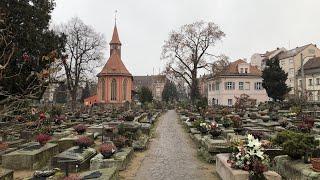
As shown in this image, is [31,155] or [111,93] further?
[111,93]

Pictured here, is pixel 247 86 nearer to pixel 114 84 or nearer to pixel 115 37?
pixel 114 84

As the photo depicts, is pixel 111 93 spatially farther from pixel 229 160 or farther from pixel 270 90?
pixel 229 160

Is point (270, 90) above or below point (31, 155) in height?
above

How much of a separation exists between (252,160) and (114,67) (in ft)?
210

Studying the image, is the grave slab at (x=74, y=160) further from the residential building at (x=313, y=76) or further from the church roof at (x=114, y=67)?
the church roof at (x=114, y=67)

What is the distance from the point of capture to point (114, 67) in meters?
72.8

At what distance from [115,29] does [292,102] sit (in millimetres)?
47581

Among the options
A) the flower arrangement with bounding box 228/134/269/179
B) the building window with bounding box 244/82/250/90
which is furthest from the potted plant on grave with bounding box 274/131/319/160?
the building window with bounding box 244/82/250/90

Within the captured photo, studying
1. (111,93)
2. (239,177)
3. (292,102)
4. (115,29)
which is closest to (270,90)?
(292,102)

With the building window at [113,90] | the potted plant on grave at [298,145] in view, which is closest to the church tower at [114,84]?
the building window at [113,90]

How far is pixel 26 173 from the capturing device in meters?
12.8

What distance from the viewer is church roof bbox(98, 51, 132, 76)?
2810 inches

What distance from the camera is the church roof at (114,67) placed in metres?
71.4

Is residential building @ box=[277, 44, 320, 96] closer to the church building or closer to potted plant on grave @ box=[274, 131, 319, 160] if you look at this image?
the church building
